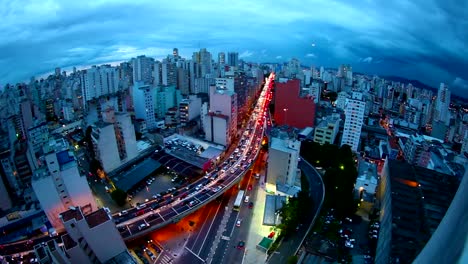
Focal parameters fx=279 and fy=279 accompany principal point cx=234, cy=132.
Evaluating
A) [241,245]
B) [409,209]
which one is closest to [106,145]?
[241,245]

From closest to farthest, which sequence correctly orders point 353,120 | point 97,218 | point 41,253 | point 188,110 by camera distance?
point 41,253 → point 97,218 → point 353,120 → point 188,110

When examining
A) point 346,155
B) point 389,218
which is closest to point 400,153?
point 346,155

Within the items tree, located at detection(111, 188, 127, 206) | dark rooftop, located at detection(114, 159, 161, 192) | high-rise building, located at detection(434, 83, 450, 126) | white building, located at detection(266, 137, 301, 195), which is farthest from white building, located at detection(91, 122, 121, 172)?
high-rise building, located at detection(434, 83, 450, 126)

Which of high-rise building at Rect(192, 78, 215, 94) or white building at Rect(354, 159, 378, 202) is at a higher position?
high-rise building at Rect(192, 78, 215, 94)

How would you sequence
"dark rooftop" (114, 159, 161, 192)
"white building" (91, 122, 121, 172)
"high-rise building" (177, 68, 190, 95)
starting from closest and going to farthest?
"dark rooftop" (114, 159, 161, 192) < "white building" (91, 122, 121, 172) < "high-rise building" (177, 68, 190, 95)

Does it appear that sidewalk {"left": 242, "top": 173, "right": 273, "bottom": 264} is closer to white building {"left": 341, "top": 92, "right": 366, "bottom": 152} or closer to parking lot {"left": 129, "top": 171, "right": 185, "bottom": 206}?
parking lot {"left": 129, "top": 171, "right": 185, "bottom": 206}

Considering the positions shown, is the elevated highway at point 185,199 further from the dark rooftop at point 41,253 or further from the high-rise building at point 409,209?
the high-rise building at point 409,209

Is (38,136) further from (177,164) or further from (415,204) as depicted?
(415,204)

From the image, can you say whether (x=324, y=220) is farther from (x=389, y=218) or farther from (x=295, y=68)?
(x=295, y=68)
